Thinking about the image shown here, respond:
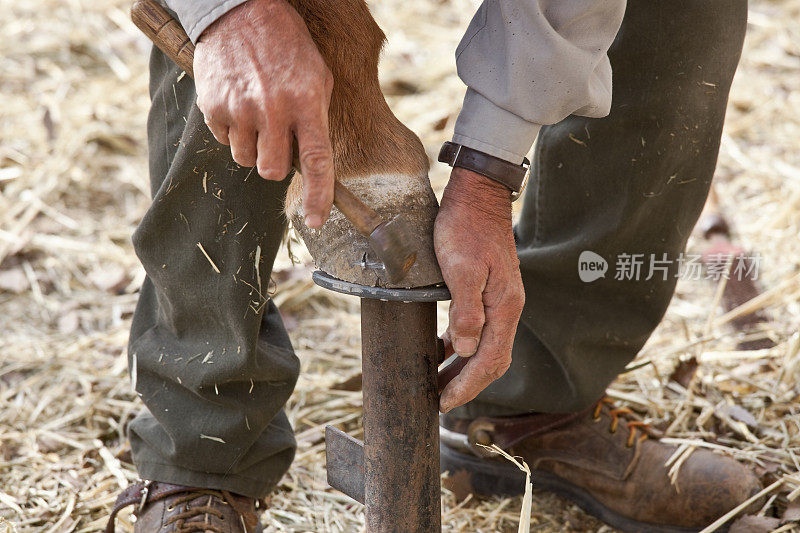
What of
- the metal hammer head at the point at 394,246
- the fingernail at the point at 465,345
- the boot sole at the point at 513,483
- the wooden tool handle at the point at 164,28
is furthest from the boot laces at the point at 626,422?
the wooden tool handle at the point at 164,28

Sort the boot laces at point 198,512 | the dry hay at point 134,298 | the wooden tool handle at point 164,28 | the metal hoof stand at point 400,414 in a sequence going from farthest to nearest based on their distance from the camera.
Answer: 1. the dry hay at point 134,298
2. the boot laces at point 198,512
3. the metal hoof stand at point 400,414
4. the wooden tool handle at point 164,28

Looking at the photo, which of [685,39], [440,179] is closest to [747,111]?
[440,179]

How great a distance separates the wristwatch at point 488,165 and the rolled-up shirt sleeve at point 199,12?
0.36 metres

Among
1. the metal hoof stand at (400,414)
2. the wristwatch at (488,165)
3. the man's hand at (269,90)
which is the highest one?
the man's hand at (269,90)

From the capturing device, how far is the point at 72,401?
2.14 meters

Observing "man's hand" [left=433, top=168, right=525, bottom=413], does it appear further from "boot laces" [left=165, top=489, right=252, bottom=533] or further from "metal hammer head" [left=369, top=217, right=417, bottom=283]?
"boot laces" [left=165, top=489, right=252, bottom=533]

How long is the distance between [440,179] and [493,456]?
5.85 feet

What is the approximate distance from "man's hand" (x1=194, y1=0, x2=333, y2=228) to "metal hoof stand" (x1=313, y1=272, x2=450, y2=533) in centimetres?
19

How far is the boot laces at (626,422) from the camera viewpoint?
1.76 m

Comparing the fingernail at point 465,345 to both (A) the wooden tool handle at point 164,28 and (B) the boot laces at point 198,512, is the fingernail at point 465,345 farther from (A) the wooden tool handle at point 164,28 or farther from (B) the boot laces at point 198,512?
(B) the boot laces at point 198,512

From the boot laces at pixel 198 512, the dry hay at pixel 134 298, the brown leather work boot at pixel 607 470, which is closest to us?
the boot laces at pixel 198 512

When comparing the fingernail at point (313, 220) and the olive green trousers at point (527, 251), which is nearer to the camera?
the fingernail at point (313, 220)

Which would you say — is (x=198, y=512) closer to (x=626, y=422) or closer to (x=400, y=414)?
(x=400, y=414)

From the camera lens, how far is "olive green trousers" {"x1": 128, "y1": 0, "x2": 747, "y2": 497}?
136 cm
